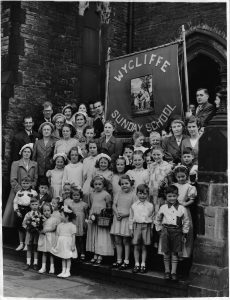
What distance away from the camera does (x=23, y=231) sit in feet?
22.2

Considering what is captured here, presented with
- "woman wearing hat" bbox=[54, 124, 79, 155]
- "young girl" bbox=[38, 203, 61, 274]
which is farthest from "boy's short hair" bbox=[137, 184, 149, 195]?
"woman wearing hat" bbox=[54, 124, 79, 155]

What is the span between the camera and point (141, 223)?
539cm

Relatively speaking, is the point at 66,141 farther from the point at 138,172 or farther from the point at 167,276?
the point at 167,276

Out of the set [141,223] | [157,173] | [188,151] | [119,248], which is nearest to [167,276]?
[141,223]

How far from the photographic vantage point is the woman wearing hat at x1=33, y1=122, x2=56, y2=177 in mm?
7266

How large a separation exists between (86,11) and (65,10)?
2.68 ft

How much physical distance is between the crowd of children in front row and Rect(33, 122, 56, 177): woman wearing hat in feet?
1.87

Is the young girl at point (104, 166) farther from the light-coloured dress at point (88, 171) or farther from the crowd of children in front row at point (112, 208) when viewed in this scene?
the light-coloured dress at point (88, 171)

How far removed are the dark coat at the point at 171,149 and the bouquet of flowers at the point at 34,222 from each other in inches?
76.7

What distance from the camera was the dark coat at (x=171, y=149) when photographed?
5.94 m

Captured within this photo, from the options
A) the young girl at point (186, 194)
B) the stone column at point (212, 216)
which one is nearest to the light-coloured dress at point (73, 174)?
the young girl at point (186, 194)

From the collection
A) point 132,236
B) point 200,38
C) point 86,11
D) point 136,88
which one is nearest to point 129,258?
point 132,236

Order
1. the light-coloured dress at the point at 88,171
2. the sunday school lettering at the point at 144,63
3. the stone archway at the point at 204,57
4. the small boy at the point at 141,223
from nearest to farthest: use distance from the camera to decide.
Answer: the small boy at the point at 141,223 → the light-coloured dress at the point at 88,171 → the sunday school lettering at the point at 144,63 → the stone archway at the point at 204,57

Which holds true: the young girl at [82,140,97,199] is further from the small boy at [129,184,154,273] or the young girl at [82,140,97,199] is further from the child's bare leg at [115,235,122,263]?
the small boy at [129,184,154,273]
